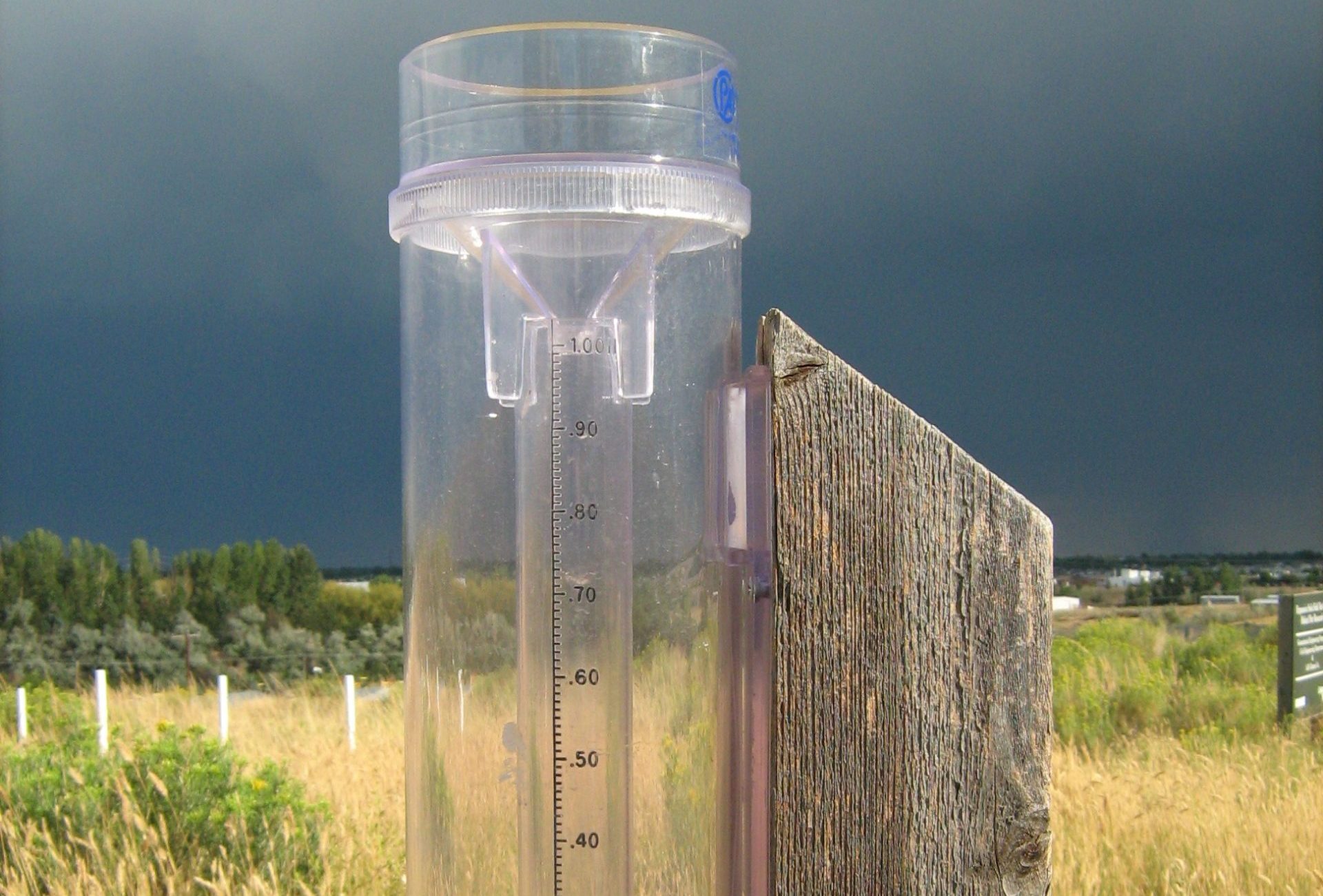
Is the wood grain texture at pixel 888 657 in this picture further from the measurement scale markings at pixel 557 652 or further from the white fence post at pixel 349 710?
the white fence post at pixel 349 710

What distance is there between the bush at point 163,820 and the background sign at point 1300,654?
5.46 metres

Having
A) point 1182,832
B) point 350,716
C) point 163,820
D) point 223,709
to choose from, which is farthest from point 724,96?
point 223,709

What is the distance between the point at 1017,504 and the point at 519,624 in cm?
68

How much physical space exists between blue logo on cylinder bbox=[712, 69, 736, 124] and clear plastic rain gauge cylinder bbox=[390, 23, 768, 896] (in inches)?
0.7

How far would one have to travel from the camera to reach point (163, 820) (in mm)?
4191

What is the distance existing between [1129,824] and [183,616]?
397 inches

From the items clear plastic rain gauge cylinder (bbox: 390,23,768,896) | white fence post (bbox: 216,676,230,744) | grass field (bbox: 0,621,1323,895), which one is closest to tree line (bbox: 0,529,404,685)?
white fence post (bbox: 216,676,230,744)

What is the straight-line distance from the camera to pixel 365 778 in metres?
4.95

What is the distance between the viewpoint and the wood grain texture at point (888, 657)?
4.81 feet

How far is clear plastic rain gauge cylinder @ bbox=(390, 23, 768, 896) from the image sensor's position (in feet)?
4.83

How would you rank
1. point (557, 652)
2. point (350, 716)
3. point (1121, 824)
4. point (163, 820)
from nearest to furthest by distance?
point (557, 652) → point (163, 820) → point (1121, 824) → point (350, 716)

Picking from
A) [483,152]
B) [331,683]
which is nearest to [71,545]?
[331,683]

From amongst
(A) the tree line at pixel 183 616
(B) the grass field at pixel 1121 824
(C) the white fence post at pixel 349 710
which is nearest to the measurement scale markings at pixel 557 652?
(B) the grass field at pixel 1121 824

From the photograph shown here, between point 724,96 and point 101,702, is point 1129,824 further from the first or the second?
point 101,702
